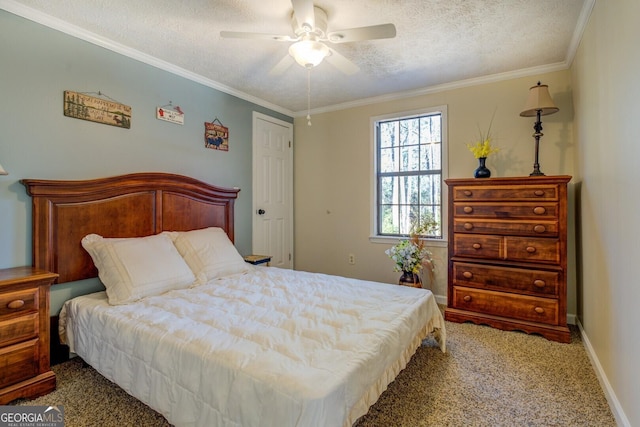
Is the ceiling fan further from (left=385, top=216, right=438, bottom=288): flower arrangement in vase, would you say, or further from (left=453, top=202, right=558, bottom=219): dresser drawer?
(left=385, top=216, right=438, bottom=288): flower arrangement in vase

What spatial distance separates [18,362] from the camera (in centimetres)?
174

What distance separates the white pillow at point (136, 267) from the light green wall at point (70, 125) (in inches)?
16.5

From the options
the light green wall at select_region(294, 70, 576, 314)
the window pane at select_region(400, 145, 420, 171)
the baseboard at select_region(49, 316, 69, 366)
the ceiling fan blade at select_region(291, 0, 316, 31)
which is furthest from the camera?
the window pane at select_region(400, 145, 420, 171)

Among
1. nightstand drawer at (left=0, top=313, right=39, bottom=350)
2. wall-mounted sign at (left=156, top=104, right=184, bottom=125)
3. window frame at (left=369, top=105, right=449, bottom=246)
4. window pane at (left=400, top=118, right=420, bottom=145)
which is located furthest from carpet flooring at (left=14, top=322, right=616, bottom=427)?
window pane at (left=400, top=118, right=420, bottom=145)

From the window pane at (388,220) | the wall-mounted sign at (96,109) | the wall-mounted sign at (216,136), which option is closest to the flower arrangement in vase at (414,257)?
the window pane at (388,220)

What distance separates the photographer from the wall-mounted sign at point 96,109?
2333mm

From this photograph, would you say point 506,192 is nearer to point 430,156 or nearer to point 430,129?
point 430,156

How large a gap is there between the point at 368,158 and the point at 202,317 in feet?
9.53

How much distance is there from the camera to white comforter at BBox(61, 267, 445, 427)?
1.13 metres

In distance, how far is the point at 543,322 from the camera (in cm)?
259

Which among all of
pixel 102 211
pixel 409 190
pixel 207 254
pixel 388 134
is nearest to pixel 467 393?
pixel 207 254

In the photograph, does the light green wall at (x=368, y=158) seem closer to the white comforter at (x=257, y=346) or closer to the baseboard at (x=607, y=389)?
the baseboard at (x=607, y=389)

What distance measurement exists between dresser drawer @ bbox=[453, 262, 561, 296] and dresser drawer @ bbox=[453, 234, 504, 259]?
0.33 feet

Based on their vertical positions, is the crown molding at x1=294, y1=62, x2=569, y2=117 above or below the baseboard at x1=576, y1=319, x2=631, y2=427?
above
